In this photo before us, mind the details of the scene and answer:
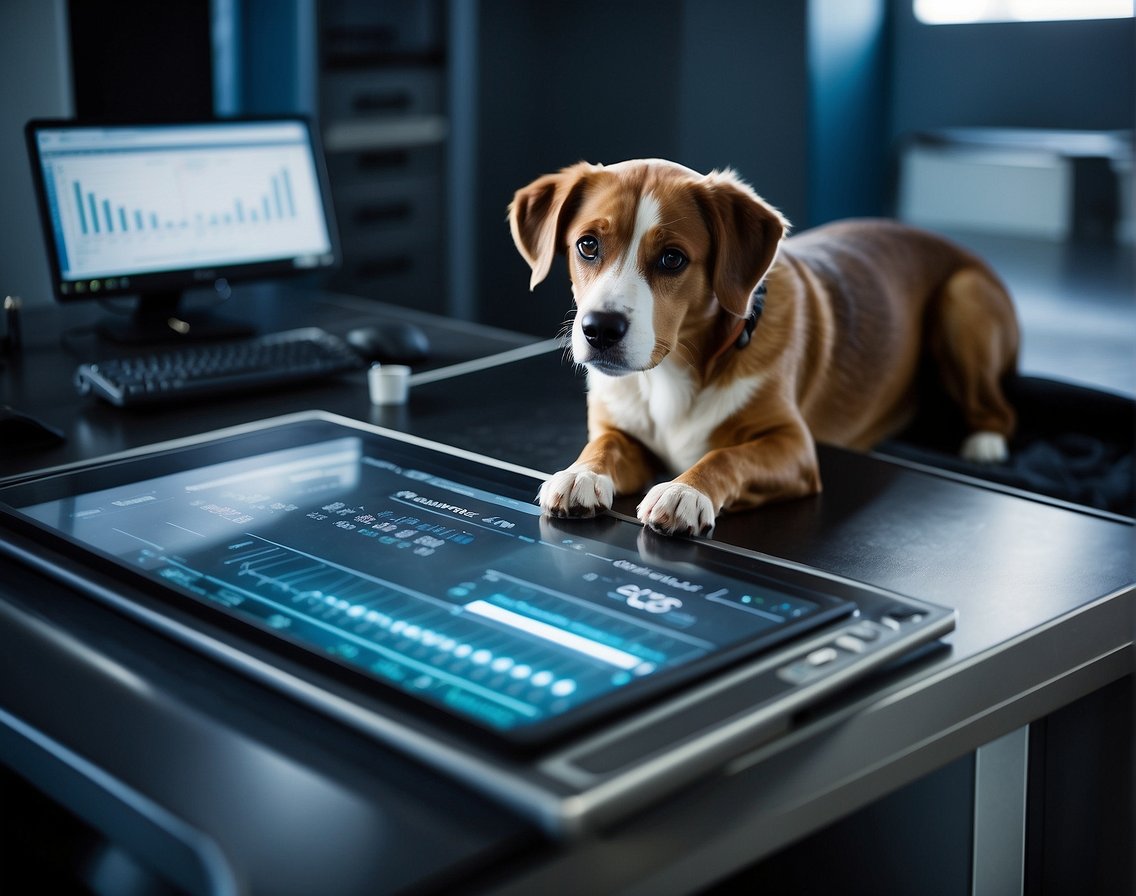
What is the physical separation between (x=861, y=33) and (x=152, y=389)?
277 cm

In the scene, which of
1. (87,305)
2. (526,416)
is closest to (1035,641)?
(526,416)

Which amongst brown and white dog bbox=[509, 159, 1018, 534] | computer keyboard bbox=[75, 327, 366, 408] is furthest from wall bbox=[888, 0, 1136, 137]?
computer keyboard bbox=[75, 327, 366, 408]

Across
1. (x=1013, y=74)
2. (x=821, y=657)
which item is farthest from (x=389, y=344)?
(x=1013, y=74)

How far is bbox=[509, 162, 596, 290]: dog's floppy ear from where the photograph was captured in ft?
4.77

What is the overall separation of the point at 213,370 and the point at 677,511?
2.82 ft

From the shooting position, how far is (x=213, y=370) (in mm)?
1707

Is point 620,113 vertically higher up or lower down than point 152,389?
higher up

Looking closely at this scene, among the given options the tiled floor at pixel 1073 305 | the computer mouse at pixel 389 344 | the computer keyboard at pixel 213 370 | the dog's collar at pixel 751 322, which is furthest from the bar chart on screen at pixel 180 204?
the tiled floor at pixel 1073 305

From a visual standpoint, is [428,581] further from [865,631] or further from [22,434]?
[22,434]

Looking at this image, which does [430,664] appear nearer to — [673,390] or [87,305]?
[673,390]

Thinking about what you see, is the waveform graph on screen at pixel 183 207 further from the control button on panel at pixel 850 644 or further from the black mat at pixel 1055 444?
the control button on panel at pixel 850 644

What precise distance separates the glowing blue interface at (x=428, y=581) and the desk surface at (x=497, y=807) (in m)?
0.06

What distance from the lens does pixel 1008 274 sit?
4023 millimetres

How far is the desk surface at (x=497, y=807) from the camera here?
2.18 feet
